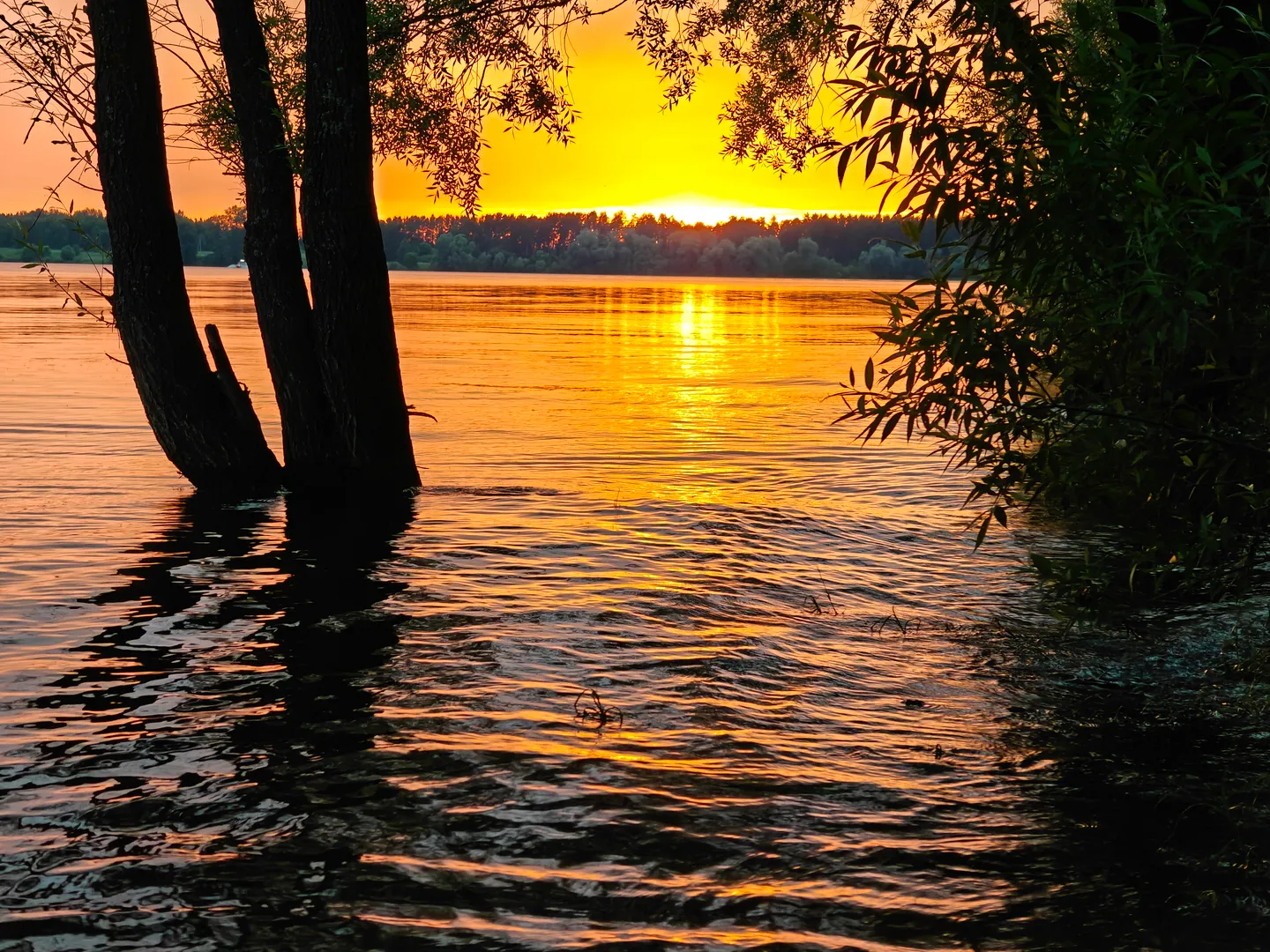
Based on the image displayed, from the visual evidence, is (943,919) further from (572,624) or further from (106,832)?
(572,624)

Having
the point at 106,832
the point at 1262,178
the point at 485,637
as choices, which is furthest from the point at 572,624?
the point at 1262,178

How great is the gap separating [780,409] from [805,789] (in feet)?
91.5

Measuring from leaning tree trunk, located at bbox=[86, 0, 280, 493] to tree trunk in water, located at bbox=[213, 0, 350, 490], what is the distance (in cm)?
95

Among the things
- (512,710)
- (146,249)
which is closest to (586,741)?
(512,710)

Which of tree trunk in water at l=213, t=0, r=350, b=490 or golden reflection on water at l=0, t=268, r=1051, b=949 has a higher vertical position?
tree trunk in water at l=213, t=0, r=350, b=490

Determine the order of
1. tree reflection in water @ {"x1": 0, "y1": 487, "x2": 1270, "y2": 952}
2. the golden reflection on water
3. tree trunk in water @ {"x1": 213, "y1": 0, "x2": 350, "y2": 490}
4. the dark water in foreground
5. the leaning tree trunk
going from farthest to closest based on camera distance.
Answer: tree trunk in water @ {"x1": 213, "y1": 0, "x2": 350, "y2": 490}
the leaning tree trunk
the golden reflection on water
the dark water in foreground
tree reflection in water @ {"x1": 0, "y1": 487, "x2": 1270, "y2": 952}

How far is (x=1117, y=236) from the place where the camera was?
7.22 m

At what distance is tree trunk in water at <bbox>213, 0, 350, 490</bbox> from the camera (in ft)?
54.6

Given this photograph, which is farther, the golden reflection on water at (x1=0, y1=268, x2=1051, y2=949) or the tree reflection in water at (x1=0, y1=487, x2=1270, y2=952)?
the golden reflection on water at (x1=0, y1=268, x2=1051, y2=949)

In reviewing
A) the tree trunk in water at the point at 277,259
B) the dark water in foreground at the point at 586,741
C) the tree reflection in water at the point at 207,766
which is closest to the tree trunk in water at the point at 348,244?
the tree trunk in water at the point at 277,259

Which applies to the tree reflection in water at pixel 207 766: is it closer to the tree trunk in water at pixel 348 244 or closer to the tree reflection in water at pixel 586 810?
the tree reflection in water at pixel 586 810

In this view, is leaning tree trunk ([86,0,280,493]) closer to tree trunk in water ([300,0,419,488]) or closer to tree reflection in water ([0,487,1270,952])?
tree trunk in water ([300,0,419,488])

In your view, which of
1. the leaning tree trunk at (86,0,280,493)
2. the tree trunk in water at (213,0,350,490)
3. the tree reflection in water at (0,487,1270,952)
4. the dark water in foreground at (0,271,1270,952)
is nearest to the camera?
the tree reflection in water at (0,487,1270,952)

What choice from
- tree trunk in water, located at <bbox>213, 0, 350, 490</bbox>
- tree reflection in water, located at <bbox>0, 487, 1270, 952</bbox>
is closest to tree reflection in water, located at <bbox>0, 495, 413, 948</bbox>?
tree reflection in water, located at <bbox>0, 487, 1270, 952</bbox>
